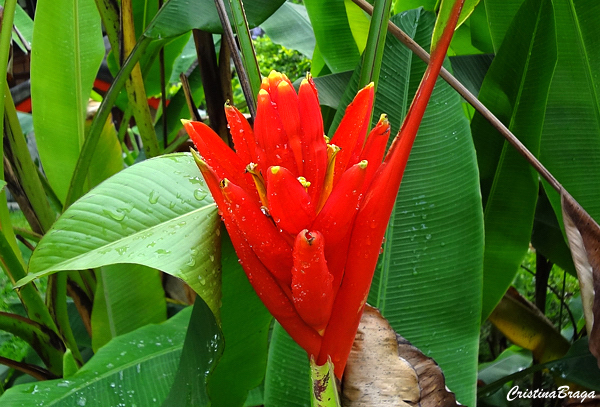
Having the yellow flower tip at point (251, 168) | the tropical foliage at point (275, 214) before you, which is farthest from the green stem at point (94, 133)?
the yellow flower tip at point (251, 168)

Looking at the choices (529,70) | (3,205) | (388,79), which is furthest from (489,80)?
(3,205)

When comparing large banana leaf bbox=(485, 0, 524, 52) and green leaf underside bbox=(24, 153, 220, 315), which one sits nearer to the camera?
green leaf underside bbox=(24, 153, 220, 315)

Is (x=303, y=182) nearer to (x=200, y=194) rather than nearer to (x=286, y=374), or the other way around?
(x=200, y=194)

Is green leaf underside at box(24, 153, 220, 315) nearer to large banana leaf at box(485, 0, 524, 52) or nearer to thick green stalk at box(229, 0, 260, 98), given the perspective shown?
thick green stalk at box(229, 0, 260, 98)

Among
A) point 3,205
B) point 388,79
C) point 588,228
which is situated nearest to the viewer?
point 588,228

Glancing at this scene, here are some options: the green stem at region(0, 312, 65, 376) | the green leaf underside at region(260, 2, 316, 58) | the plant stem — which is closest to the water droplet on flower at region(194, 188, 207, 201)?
the plant stem

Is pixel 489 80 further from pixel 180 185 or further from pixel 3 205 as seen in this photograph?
pixel 3 205

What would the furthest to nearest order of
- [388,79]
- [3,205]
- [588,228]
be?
[3,205], [388,79], [588,228]

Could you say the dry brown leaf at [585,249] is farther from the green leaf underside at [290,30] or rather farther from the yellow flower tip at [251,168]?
the green leaf underside at [290,30]
